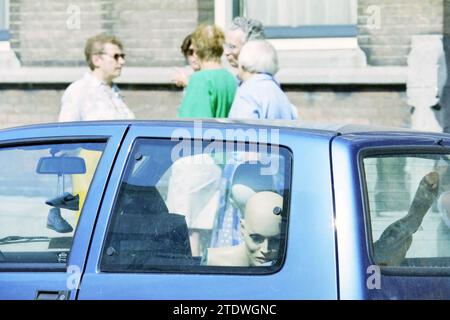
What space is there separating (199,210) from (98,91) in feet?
12.6

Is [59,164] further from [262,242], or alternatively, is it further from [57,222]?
[262,242]

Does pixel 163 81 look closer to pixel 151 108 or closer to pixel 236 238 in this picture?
pixel 151 108

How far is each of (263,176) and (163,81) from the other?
7.44 meters

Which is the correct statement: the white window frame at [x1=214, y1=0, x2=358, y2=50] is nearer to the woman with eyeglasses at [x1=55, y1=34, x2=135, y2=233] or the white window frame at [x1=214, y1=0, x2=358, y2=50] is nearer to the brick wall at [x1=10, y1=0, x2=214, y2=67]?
the brick wall at [x1=10, y1=0, x2=214, y2=67]

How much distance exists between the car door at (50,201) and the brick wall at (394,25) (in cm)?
640

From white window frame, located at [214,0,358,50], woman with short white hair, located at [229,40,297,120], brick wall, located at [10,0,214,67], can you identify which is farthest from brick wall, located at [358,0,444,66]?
woman with short white hair, located at [229,40,297,120]

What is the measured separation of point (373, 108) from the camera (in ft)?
36.5

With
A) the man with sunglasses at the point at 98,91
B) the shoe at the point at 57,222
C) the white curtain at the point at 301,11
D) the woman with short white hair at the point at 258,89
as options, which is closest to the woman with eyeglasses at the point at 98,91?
the man with sunglasses at the point at 98,91

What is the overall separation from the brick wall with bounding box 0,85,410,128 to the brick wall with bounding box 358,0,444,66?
340mm

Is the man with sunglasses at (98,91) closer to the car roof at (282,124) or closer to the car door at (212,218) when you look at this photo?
the car roof at (282,124)

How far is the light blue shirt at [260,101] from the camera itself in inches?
286

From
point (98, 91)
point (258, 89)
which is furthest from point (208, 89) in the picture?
point (98, 91)

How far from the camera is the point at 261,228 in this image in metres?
4.31

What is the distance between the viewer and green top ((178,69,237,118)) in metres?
7.75
